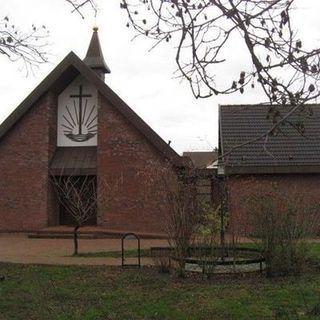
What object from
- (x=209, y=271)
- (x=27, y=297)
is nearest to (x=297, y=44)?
(x=27, y=297)

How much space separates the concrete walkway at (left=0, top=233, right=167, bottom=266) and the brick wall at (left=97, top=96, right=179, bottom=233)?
1.92 m

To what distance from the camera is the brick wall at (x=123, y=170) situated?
2506 centimetres

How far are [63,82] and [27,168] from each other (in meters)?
3.94

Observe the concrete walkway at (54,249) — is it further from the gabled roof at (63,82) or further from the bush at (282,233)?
the gabled roof at (63,82)

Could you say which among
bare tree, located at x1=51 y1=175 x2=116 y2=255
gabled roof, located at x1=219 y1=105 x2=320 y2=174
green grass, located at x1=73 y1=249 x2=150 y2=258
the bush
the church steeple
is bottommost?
green grass, located at x1=73 y1=249 x2=150 y2=258

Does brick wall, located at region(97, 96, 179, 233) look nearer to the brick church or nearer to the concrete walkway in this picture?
the brick church

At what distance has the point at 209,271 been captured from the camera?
12.0m

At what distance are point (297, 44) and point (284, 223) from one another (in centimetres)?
861

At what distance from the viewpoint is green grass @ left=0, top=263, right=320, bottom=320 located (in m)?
8.91

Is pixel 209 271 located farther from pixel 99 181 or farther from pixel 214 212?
pixel 99 181

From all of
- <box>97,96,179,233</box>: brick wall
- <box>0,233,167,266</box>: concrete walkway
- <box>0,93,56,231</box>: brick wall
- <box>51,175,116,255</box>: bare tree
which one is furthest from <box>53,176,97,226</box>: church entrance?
<box>0,233,167,266</box>: concrete walkway

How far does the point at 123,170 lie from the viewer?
1008 inches

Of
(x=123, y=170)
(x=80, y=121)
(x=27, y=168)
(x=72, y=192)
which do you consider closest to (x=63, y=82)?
(x=80, y=121)

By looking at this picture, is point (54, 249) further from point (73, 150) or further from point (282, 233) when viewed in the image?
point (282, 233)
